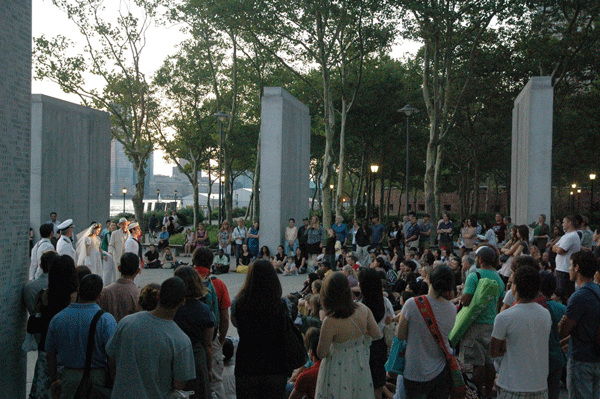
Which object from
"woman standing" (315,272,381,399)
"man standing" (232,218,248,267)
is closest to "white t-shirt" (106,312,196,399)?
"woman standing" (315,272,381,399)

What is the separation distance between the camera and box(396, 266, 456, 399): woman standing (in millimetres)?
4562

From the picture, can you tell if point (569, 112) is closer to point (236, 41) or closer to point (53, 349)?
point (236, 41)

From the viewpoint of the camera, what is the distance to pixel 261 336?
14.0 ft

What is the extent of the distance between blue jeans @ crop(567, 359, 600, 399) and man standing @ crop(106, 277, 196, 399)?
3226mm

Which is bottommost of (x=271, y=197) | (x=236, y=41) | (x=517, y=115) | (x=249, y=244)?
(x=249, y=244)

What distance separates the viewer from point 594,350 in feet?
16.2

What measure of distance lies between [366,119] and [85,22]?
635 inches

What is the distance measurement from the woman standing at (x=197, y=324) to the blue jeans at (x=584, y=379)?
10.0ft

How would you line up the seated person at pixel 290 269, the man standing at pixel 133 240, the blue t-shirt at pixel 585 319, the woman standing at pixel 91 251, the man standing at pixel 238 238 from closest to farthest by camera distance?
Answer: the blue t-shirt at pixel 585 319, the woman standing at pixel 91 251, the man standing at pixel 133 240, the seated person at pixel 290 269, the man standing at pixel 238 238

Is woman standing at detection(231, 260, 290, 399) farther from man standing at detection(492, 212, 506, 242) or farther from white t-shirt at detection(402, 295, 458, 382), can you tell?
man standing at detection(492, 212, 506, 242)

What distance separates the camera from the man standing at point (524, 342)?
4430mm

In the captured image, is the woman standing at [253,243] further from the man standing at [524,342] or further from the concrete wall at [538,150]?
the man standing at [524,342]

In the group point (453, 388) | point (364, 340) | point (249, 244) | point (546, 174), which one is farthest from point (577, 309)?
point (249, 244)

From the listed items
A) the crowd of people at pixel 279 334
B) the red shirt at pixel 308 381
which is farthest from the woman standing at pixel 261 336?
the red shirt at pixel 308 381
